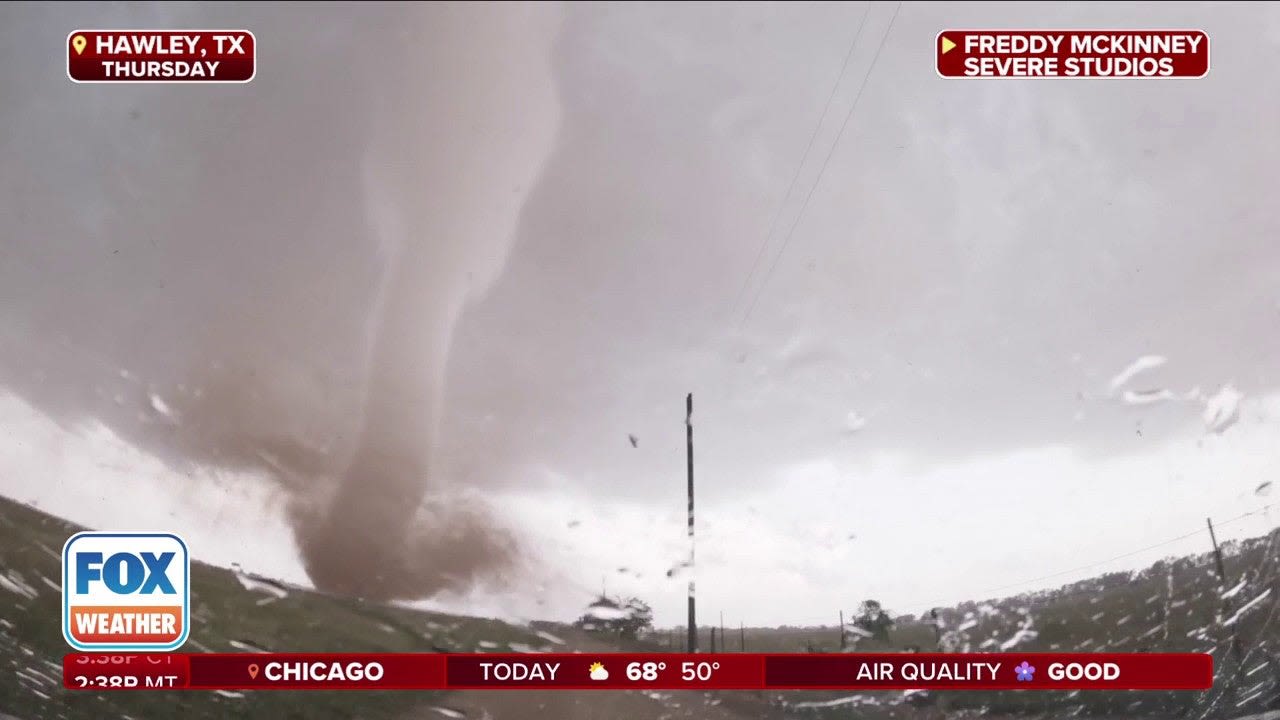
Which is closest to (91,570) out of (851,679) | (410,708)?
(410,708)

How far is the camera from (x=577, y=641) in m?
5.19

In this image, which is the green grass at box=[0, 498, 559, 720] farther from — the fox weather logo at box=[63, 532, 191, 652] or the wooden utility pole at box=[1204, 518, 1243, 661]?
the wooden utility pole at box=[1204, 518, 1243, 661]

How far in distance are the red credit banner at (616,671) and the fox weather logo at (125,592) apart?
0.13 m

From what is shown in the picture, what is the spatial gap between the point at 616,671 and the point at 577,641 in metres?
0.42

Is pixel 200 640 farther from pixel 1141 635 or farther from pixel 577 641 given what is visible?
pixel 1141 635

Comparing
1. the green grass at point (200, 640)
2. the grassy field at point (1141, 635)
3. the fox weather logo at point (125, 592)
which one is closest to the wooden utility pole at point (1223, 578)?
the grassy field at point (1141, 635)

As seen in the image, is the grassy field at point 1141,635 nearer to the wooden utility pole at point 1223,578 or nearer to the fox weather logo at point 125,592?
the wooden utility pole at point 1223,578

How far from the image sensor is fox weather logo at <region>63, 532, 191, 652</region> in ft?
15.5

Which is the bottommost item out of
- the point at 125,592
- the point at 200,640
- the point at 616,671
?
the point at 616,671

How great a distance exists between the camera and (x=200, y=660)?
4816 millimetres

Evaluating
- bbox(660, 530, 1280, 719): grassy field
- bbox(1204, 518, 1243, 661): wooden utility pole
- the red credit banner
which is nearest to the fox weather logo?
the red credit banner

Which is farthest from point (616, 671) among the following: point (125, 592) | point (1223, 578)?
point (1223, 578)

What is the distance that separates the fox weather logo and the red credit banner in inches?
4.9

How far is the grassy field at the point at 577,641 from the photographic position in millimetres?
4969
